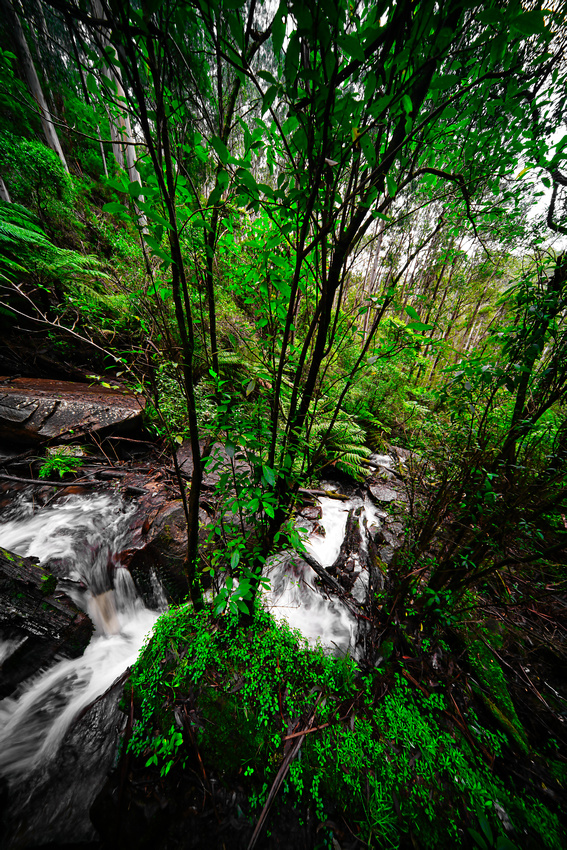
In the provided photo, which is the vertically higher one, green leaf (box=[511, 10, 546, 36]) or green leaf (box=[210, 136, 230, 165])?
green leaf (box=[511, 10, 546, 36])

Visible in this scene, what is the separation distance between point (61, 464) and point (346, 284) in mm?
4623

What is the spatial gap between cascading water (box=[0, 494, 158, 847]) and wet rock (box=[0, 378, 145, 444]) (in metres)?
1.18

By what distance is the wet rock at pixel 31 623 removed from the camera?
2.46 m

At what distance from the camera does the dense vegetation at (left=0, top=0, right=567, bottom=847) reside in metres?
0.99

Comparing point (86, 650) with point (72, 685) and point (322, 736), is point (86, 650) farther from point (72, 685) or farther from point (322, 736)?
point (322, 736)

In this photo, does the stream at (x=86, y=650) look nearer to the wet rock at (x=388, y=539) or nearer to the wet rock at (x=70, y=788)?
the wet rock at (x=70, y=788)

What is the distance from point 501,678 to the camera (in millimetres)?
2467

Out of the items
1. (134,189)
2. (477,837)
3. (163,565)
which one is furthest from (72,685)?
(134,189)

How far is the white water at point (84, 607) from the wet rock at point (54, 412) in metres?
1.21

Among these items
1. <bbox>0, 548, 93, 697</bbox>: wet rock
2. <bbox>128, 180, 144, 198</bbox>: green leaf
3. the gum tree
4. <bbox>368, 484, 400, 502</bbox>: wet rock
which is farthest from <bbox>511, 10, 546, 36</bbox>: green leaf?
<bbox>368, 484, 400, 502</bbox>: wet rock

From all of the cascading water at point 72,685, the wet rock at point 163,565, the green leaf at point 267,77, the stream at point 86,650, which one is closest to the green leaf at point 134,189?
the green leaf at point 267,77

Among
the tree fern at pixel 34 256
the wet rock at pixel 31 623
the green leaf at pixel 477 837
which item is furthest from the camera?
the tree fern at pixel 34 256

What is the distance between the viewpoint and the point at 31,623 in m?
2.54

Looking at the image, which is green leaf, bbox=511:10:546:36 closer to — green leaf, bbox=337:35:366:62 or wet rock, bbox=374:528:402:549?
green leaf, bbox=337:35:366:62
